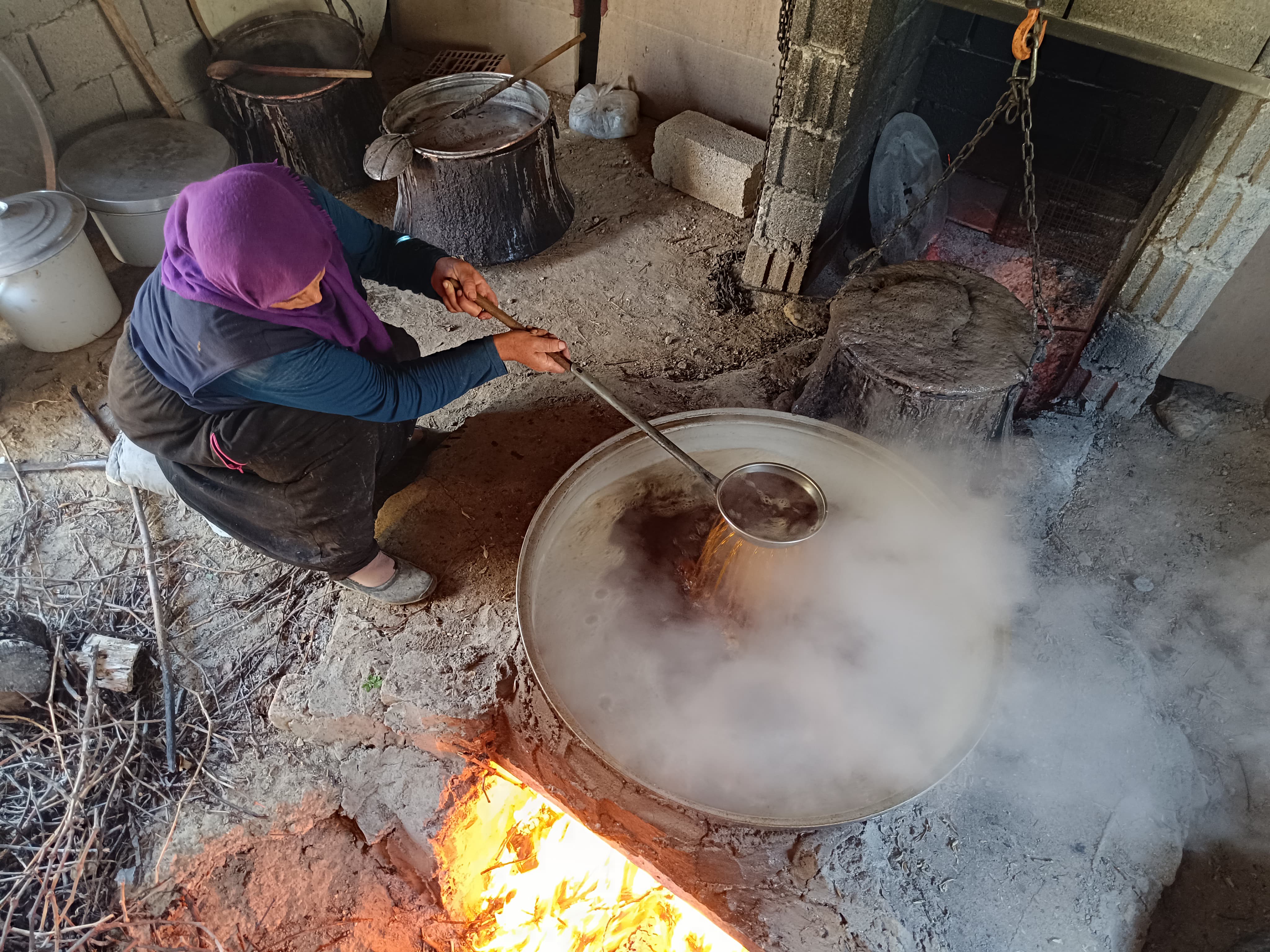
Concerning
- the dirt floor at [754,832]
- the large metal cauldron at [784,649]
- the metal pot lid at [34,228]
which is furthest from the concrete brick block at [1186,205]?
the metal pot lid at [34,228]

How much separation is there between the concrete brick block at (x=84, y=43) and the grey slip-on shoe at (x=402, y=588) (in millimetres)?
3364

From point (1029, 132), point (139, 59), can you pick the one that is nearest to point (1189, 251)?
point (1029, 132)

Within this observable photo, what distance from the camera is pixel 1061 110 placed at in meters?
4.29

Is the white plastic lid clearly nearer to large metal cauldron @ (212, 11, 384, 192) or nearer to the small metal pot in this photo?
the small metal pot

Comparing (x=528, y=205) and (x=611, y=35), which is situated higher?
(x=611, y=35)

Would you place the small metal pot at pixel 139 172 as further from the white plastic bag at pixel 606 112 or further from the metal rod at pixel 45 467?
the white plastic bag at pixel 606 112

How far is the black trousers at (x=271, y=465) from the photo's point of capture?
2.33 m

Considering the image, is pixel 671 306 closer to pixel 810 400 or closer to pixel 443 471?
pixel 810 400

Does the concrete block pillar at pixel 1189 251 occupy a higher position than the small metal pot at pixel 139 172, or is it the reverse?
the concrete block pillar at pixel 1189 251

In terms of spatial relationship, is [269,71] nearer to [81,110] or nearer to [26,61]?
[81,110]


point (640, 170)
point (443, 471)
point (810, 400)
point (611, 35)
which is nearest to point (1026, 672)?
point (810, 400)

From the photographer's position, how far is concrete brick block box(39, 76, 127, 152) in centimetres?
416

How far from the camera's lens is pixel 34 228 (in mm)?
3447

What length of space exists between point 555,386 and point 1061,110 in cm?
316
